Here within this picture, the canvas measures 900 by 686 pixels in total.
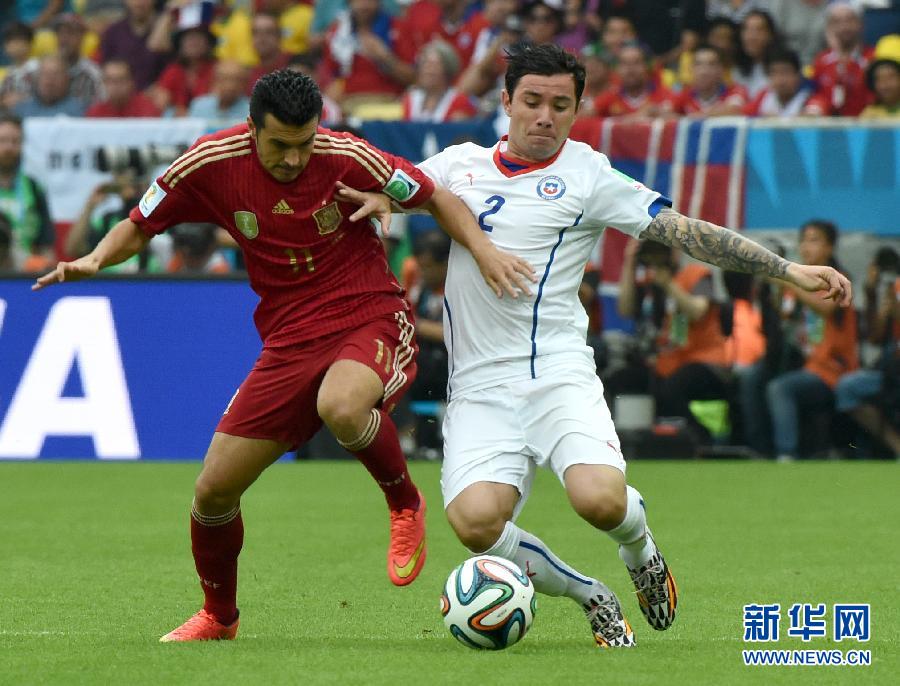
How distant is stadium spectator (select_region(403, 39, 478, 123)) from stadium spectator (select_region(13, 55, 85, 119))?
368cm

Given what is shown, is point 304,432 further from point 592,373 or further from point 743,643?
point 743,643

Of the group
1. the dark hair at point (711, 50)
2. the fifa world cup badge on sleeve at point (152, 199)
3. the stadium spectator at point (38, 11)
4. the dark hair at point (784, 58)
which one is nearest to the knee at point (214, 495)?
the fifa world cup badge on sleeve at point (152, 199)

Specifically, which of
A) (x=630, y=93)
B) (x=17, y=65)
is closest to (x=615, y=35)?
(x=630, y=93)

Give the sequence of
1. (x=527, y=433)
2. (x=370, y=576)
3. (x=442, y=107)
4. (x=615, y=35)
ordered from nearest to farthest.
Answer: (x=527, y=433), (x=370, y=576), (x=442, y=107), (x=615, y=35)

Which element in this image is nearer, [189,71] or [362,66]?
[362,66]

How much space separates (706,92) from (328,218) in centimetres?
905

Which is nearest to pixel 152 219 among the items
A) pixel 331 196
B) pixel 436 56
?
pixel 331 196

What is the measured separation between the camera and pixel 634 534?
611cm

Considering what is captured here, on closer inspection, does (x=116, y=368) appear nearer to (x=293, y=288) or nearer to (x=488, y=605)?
(x=293, y=288)

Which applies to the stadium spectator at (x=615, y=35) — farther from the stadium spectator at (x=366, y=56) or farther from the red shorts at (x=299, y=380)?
the red shorts at (x=299, y=380)

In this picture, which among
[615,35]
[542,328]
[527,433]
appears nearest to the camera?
[527,433]

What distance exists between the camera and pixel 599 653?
5871 mm

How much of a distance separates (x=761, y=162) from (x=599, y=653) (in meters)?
8.33

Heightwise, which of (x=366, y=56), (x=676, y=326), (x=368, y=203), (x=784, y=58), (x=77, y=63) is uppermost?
(x=368, y=203)
